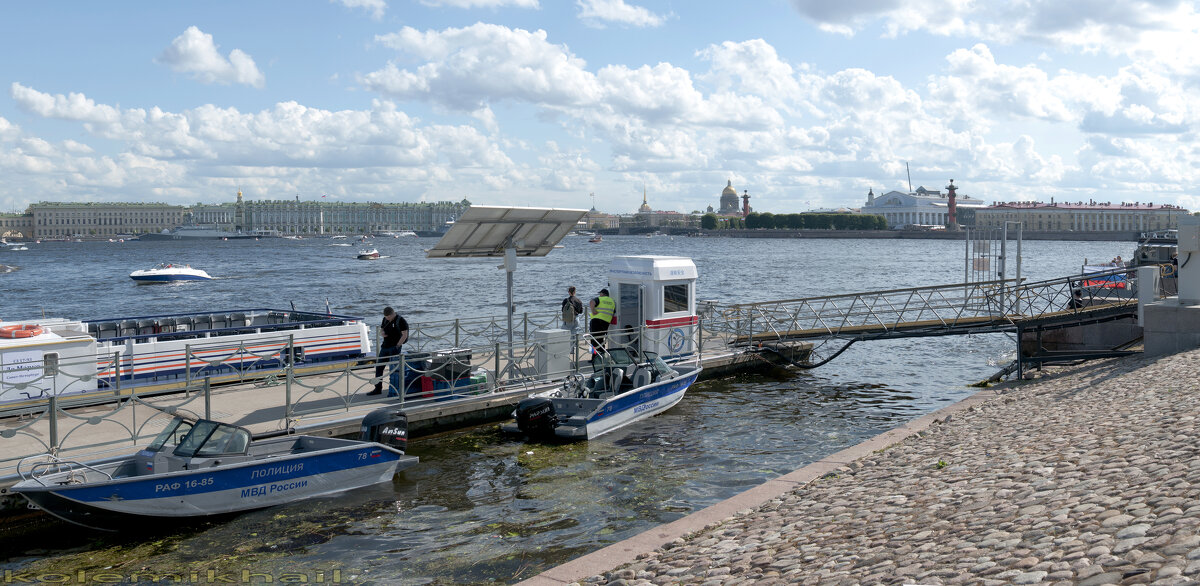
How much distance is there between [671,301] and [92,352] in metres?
12.1

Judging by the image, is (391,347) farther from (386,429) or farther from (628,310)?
(628,310)

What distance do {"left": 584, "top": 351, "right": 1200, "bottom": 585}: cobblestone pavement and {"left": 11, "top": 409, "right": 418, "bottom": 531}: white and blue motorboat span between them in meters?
5.57

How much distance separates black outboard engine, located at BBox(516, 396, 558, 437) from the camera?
52.7 ft

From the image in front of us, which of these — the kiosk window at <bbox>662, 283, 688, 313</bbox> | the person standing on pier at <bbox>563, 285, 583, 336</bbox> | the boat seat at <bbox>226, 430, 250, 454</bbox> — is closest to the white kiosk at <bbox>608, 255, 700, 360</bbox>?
the kiosk window at <bbox>662, 283, 688, 313</bbox>

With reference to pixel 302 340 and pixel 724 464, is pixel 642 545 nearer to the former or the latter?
pixel 724 464

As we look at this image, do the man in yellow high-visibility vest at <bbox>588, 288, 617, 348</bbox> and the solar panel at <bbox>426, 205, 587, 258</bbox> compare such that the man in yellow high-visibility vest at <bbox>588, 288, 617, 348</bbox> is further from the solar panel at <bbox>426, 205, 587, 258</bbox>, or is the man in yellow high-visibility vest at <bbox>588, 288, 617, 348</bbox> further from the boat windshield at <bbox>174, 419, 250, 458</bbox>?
the boat windshield at <bbox>174, 419, 250, 458</bbox>

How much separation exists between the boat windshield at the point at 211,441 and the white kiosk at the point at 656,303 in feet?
32.2

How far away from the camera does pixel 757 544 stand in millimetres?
9109

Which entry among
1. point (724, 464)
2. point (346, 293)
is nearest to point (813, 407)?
point (724, 464)

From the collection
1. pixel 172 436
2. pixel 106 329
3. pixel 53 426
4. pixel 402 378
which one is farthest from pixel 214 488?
pixel 106 329

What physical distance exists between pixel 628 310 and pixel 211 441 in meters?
11.3

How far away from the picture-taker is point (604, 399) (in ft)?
54.7

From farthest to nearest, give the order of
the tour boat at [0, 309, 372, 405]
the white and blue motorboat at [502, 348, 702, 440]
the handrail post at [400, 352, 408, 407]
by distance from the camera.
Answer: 1. the white and blue motorboat at [502, 348, 702, 440]
2. the handrail post at [400, 352, 408, 407]
3. the tour boat at [0, 309, 372, 405]

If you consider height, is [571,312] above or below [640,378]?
above
